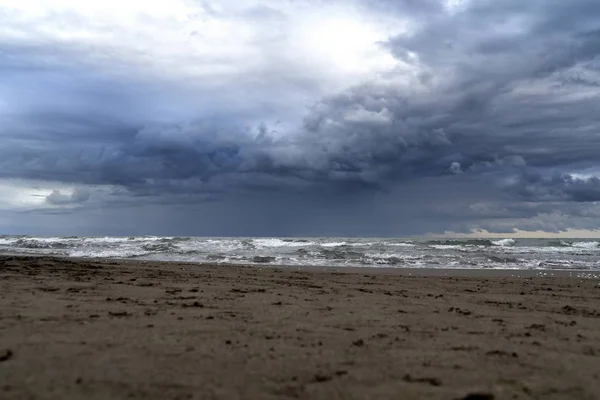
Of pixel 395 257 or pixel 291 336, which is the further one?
pixel 395 257

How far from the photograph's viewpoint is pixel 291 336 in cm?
558

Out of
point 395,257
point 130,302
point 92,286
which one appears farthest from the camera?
point 395,257

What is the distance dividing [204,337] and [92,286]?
215 inches

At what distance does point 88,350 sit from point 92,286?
5575 millimetres

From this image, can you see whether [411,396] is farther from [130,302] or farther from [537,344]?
[130,302]

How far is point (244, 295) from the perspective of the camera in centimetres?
920

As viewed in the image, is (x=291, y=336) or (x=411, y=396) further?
(x=291, y=336)

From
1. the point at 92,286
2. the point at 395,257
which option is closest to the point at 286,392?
the point at 92,286

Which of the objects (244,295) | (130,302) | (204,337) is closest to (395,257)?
(244,295)

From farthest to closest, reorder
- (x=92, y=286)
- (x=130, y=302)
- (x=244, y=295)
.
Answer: (x=92, y=286) → (x=244, y=295) → (x=130, y=302)

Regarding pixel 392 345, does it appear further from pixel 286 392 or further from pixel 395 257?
pixel 395 257

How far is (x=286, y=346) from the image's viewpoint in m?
5.12

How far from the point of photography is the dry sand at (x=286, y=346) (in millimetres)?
3936

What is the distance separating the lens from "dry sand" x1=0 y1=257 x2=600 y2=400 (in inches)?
155
